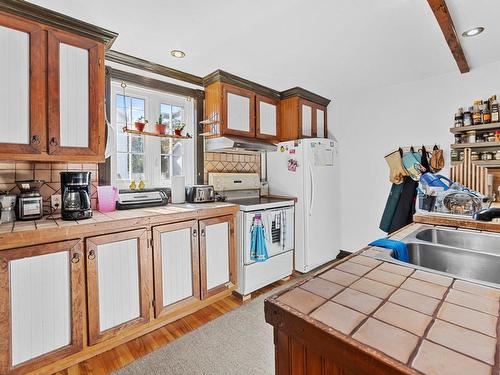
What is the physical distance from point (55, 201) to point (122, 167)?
66cm

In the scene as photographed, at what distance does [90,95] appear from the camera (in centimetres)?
190

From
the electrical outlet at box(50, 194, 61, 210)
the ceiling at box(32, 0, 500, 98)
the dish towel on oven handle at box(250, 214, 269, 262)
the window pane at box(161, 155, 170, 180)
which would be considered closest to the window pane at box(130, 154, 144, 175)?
the window pane at box(161, 155, 170, 180)

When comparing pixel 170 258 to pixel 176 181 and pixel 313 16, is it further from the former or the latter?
pixel 313 16

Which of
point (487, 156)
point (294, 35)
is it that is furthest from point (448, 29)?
point (487, 156)

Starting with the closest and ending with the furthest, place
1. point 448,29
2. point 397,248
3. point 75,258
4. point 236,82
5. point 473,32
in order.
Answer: point 397,248 → point 75,258 → point 448,29 → point 473,32 → point 236,82

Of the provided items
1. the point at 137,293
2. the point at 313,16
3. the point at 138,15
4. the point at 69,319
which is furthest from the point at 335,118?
the point at 69,319

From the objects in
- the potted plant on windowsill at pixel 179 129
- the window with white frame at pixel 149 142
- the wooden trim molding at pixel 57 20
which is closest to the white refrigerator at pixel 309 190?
the window with white frame at pixel 149 142

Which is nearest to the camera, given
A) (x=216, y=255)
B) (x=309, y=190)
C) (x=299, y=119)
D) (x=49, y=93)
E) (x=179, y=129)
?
(x=49, y=93)

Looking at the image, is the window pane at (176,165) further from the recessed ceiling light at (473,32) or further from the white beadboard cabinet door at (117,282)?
the recessed ceiling light at (473,32)

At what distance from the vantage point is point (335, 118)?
373 cm

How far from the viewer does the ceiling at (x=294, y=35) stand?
65.9 inches

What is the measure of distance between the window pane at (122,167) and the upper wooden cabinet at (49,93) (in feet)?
1.80

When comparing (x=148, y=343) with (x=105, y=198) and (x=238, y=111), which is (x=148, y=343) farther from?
(x=238, y=111)

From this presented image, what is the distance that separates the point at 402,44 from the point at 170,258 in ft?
8.82
